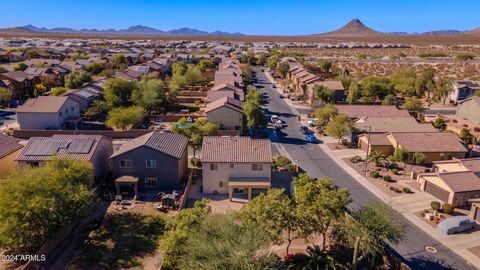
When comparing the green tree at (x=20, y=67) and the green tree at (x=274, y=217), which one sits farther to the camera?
the green tree at (x=20, y=67)

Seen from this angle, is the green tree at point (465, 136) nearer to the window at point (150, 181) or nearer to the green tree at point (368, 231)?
the green tree at point (368, 231)

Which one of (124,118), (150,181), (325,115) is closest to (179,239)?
(150,181)

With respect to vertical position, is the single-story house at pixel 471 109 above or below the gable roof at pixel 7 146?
above

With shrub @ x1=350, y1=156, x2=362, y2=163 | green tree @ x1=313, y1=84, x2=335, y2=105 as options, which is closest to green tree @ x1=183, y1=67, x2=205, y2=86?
green tree @ x1=313, y1=84, x2=335, y2=105

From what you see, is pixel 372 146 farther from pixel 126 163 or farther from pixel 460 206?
pixel 126 163

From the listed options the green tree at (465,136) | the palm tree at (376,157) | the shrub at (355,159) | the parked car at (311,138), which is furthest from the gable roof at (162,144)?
the green tree at (465,136)
